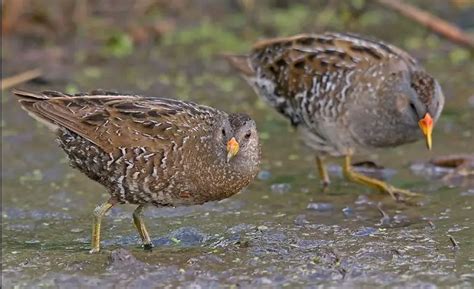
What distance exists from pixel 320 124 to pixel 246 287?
2837 mm

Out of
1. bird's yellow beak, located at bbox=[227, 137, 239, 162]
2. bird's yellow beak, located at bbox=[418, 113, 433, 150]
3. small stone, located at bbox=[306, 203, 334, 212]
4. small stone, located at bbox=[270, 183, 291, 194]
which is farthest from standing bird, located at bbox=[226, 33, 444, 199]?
bird's yellow beak, located at bbox=[227, 137, 239, 162]

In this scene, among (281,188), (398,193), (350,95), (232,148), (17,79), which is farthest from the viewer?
(17,79)

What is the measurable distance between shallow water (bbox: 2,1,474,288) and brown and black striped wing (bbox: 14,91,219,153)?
2.22 ft

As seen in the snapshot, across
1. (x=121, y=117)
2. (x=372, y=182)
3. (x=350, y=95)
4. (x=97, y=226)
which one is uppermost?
(x=121, y=117)

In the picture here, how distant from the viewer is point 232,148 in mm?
6703

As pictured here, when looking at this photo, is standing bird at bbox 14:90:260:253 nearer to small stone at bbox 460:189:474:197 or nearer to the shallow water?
the shallow water

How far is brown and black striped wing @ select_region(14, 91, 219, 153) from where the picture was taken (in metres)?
6.83

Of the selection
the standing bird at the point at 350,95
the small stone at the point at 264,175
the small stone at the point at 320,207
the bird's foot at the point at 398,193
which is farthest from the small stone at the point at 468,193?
the small stone at the point at 264,175

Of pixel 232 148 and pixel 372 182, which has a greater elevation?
pixel 232 148

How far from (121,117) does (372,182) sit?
7.64 ft

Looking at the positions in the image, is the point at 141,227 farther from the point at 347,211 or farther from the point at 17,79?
the point at 17,79

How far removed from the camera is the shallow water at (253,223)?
6.18m

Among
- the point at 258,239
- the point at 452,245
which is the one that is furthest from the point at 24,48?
the point at 452,245

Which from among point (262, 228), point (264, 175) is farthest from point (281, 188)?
point (262, 228)
